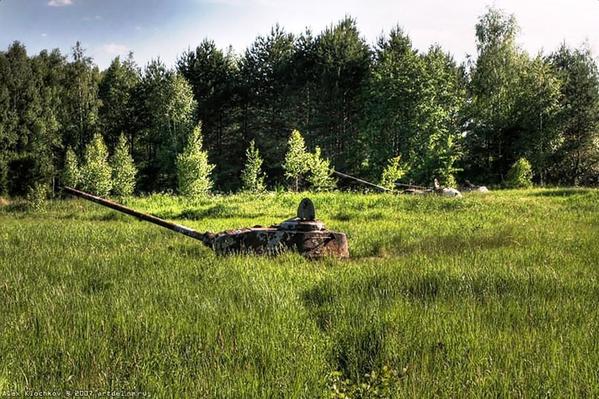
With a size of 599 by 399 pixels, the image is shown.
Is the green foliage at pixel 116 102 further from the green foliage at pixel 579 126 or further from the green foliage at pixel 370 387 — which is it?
the green foliage at pixel 370 387

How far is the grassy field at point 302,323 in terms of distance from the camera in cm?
315

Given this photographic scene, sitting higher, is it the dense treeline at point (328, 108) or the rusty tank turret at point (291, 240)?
the dense treeline at point (328, 108)

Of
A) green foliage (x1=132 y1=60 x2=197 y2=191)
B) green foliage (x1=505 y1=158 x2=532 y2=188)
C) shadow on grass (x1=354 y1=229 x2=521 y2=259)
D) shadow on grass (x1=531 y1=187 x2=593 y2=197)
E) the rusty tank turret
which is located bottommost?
shadow on grass (x1=354 y1=229 x2=521 y2=259)

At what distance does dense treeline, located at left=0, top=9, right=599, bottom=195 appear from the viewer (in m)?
38.5

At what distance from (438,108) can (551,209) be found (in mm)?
24108

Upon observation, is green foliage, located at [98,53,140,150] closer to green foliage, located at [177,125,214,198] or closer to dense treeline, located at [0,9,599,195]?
dense treeline, located at [0,9,599,195]

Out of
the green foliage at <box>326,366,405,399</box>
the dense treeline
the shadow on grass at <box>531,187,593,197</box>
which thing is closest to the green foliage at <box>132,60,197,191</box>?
the dense treeline

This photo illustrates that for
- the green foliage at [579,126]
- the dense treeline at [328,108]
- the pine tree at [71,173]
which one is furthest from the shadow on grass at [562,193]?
the pine tree at [71,173]

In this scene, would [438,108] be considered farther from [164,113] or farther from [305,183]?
[164,113]

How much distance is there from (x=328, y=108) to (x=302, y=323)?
43814mm

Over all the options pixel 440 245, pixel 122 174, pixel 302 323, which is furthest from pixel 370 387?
pixel 122 174

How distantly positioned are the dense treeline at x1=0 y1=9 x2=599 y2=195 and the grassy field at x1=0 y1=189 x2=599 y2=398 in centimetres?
2860

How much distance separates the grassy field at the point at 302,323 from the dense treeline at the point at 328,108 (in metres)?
28.6

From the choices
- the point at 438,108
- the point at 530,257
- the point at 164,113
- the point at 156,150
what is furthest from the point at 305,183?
the point at 530,257
